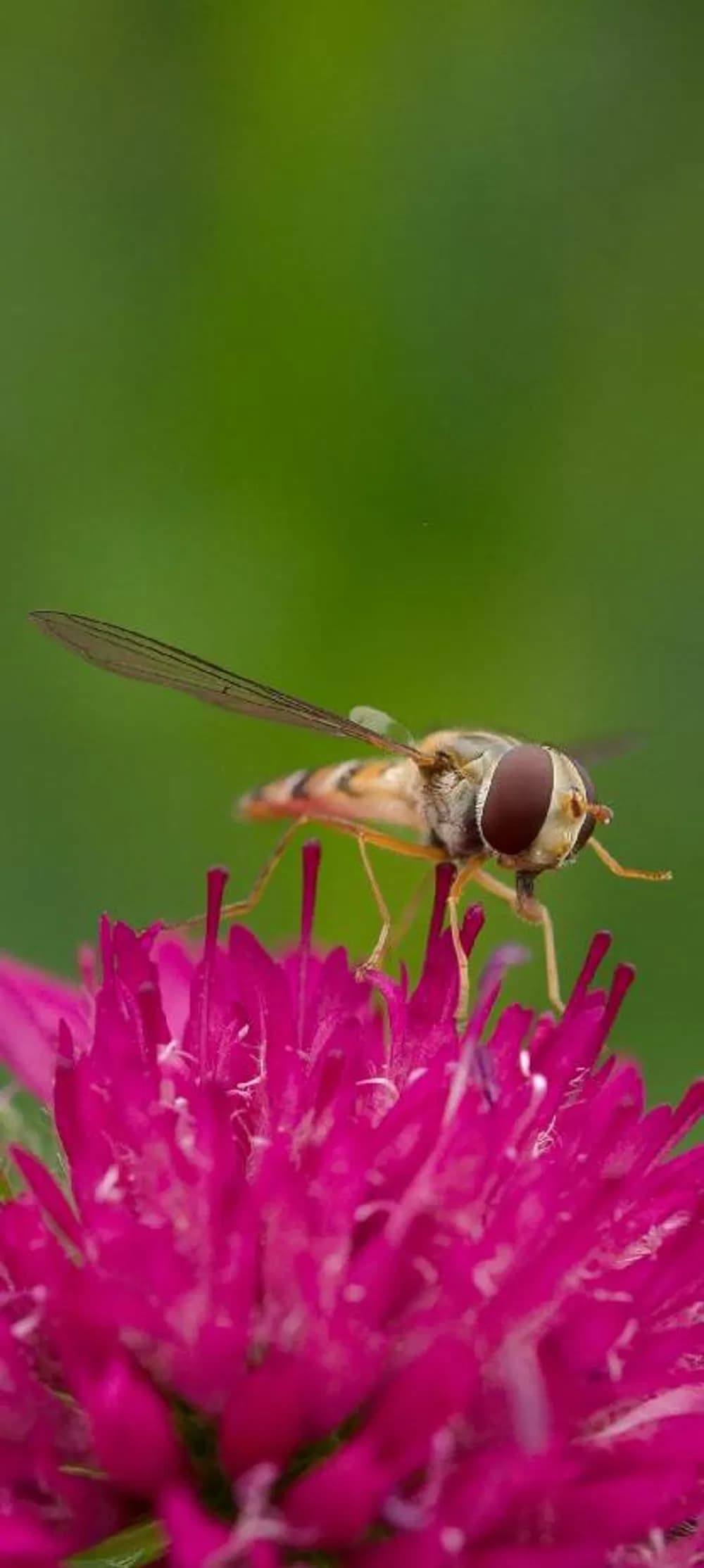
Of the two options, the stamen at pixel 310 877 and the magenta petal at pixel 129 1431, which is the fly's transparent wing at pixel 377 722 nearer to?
the stamen at pixel 310 877

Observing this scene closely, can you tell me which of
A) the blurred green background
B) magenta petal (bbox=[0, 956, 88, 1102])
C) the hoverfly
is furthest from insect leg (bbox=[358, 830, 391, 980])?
the blurred green background

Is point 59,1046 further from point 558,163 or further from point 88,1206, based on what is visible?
point 558,163

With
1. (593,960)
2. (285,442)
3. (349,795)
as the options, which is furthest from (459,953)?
(285,442)

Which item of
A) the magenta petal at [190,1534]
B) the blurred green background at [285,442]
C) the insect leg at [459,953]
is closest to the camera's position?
the magenta petal at [190,1534]

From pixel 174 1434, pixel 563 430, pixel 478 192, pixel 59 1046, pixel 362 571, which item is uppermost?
pixel 478 192

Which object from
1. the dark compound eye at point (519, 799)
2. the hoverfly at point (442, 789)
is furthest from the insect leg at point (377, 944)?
the dark compound eye at point (519, 799)

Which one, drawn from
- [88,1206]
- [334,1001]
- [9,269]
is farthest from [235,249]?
[88,1206]
